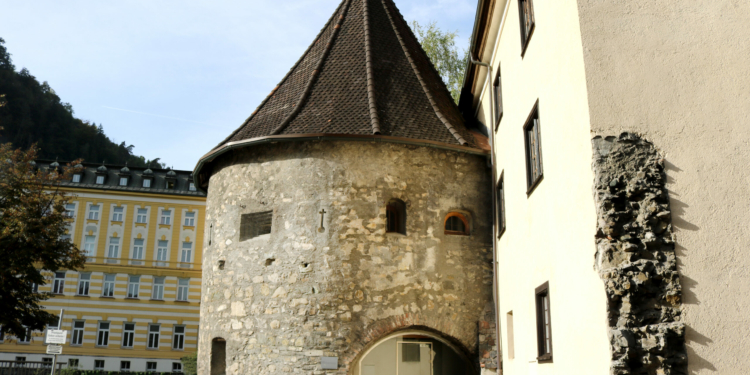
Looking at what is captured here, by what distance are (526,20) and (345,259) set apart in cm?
540

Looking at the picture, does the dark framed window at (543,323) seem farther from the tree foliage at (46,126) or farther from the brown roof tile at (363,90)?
the tree foliage at (46,126)

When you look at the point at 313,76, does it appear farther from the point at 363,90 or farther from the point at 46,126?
the point at 46,126

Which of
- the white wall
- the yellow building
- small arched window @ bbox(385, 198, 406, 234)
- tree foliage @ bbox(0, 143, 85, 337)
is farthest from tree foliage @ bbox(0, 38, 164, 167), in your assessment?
the white wall

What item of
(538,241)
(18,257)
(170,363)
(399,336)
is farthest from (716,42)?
(170,363)

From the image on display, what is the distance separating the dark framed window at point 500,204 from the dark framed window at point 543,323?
351 centimetres

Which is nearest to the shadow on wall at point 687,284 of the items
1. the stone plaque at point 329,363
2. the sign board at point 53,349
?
the stone plaque at point 329,363

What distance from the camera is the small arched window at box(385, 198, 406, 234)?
43.2ft

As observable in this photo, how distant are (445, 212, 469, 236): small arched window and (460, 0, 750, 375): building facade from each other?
16.1 feet

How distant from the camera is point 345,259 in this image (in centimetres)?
1255

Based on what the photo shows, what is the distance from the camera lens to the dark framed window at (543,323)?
8.70 m

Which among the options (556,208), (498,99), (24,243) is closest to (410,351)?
(498,99)

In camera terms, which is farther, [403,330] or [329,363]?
[403,330]

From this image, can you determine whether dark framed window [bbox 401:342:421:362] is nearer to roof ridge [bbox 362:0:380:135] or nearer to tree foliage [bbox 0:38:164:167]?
roof ridge [bbox 362:0:380:135]

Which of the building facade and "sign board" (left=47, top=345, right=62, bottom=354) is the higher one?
the building facade
